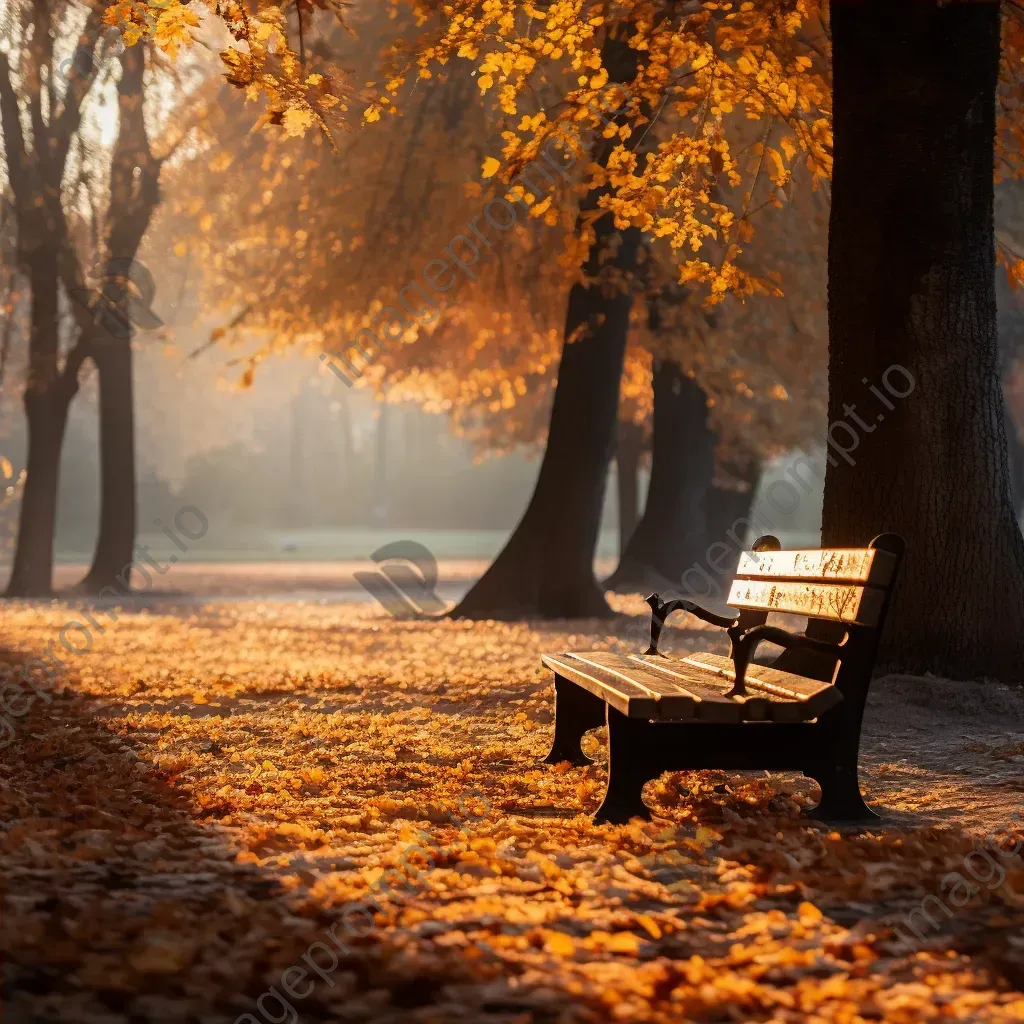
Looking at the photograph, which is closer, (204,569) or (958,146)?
(958,146)

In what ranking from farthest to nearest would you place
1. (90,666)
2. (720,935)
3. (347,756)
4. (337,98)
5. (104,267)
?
(104,267) < (90,666) < (337,98) < (347,756) < (720,935)

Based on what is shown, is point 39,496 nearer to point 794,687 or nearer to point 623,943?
point 794,687

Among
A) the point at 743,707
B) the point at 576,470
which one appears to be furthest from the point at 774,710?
the point at 576,470

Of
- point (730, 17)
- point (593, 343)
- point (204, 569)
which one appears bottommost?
point (204, 569)

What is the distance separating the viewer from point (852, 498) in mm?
7945

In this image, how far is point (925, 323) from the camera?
25.5 ft

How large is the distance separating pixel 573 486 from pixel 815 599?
9977 mm

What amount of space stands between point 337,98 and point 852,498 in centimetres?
369

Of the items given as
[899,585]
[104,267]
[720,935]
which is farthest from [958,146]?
[104,267]

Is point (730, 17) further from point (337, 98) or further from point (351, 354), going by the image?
point (351, 354)

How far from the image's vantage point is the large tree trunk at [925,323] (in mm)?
7707

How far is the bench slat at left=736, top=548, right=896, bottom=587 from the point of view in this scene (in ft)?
16.6

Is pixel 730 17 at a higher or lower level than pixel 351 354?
higher

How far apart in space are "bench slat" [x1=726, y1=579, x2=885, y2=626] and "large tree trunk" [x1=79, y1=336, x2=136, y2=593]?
56.2ft
